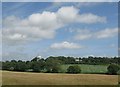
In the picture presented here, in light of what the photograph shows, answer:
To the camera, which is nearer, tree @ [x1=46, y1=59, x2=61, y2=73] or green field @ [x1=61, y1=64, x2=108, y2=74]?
tree @ [x1=46, y1=59, x2=61, y2=73]

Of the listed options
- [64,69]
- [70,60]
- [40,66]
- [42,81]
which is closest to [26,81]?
[42,81]

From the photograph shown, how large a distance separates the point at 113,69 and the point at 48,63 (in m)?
12.9

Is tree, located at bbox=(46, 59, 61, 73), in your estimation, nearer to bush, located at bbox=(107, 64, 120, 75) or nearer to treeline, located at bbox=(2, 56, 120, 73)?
treeline, located at bbox=(2, 56, 120, 73)

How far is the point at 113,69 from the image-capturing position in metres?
42.1

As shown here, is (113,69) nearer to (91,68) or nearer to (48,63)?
(91,68)

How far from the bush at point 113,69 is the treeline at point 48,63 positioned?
2.84 feet

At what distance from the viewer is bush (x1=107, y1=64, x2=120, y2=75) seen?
39941 mm

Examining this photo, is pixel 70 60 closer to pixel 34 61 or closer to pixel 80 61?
pixel 80 61

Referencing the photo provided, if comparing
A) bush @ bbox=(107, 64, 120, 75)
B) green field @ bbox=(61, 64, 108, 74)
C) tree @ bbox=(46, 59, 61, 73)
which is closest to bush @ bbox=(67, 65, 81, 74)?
green field @ bbox=(61, 64, 108, 74)

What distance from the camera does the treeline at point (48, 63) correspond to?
37.3m

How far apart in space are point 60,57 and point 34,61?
5948 mm

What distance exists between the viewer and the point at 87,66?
45.8m

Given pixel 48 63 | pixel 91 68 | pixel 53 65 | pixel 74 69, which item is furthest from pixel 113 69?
pixel 48 63

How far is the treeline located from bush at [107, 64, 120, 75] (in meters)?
0.87
